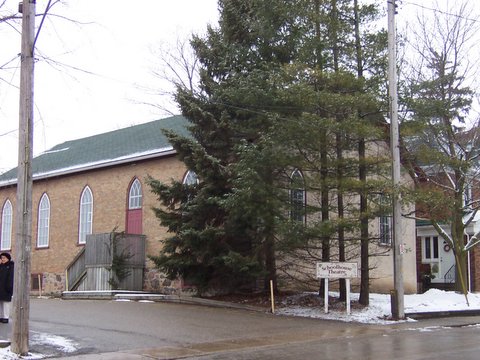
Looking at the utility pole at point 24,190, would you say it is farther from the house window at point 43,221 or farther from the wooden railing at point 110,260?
the house window at point 43,221

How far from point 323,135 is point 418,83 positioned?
6.90 metres

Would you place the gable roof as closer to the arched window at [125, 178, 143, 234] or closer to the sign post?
the arched window at [125, 178, 143, 234]

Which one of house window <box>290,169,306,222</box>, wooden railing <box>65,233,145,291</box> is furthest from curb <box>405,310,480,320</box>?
wooden railing <box>65,233,145,291</box>

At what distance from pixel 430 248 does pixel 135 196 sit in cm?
1794

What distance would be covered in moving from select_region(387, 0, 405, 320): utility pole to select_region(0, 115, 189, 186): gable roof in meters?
10.2

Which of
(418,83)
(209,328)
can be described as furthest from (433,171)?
(209,328)

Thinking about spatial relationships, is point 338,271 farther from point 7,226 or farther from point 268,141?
point 7,226

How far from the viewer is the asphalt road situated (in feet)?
36.3

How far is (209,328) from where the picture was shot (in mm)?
14711

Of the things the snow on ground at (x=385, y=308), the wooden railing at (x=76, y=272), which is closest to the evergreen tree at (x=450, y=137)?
the snow on ground at (x=385, y=308)

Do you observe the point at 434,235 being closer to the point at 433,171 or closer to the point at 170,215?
the point at 433,171

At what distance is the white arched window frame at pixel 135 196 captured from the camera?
89.5ft

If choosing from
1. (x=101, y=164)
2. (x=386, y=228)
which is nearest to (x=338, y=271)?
(x=386, y=228)

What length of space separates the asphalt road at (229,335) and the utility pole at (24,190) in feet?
2.95
